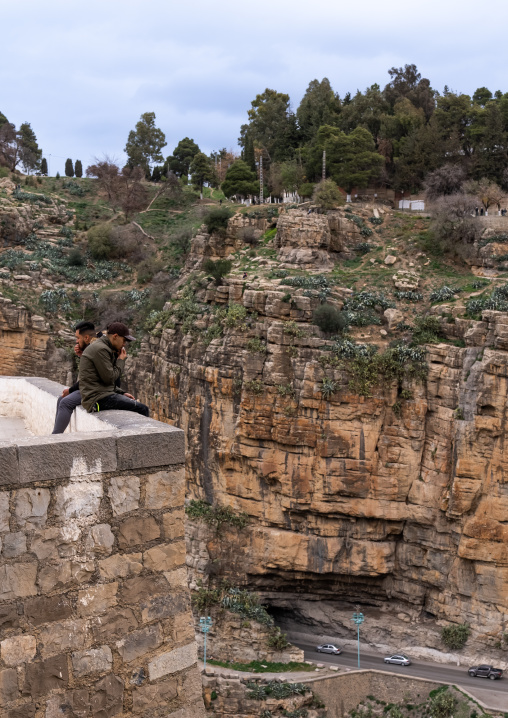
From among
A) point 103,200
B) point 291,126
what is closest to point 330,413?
point 291,126

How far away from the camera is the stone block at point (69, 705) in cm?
244

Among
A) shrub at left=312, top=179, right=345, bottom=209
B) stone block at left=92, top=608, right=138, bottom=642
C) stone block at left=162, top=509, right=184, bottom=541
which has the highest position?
shrub at left=312, top=179, right=345, bottom=209

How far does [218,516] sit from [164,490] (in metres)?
16.1

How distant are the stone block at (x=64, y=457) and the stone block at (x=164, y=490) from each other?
0.18 meters

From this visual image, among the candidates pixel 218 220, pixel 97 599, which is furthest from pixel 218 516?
pixel 97 599

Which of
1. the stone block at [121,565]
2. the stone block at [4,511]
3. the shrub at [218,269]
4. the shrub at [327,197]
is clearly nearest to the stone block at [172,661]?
the stone block at [121,565]

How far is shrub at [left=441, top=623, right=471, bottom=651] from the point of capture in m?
16.4

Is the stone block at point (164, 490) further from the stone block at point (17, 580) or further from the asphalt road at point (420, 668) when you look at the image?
the asphalt road at point (420, 668)

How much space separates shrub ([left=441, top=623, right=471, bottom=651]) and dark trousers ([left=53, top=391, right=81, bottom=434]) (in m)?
15.5

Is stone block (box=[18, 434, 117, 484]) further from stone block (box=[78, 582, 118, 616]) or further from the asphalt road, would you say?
the asphalt road

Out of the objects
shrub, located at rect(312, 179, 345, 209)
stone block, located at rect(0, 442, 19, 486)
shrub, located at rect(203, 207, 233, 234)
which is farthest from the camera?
shrub, located at rect(203, 207, 233, 234)

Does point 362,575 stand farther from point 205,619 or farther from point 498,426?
point 498,426

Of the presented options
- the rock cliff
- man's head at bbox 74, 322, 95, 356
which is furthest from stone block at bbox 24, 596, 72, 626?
the rock cliff

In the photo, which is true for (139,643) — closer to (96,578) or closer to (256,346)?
(96,578)
